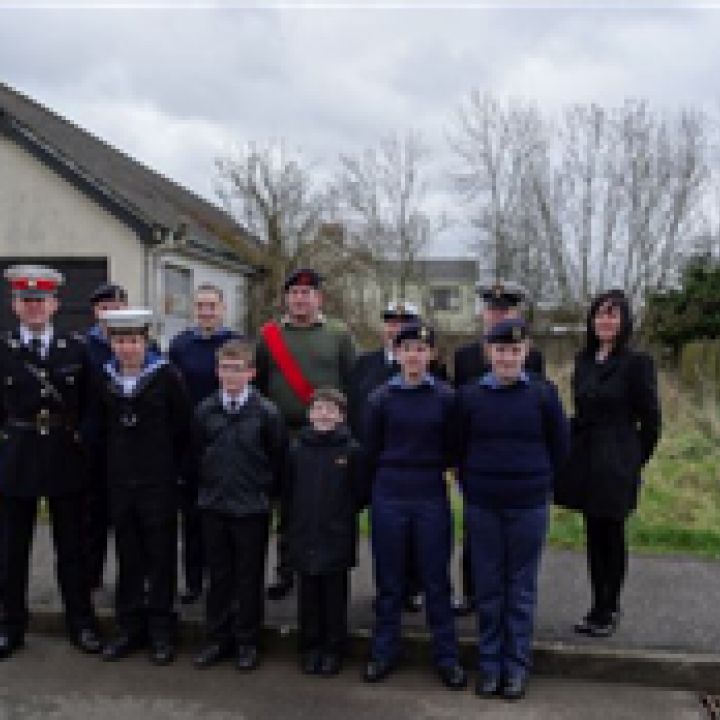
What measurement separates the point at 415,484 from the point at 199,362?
1.65 metres

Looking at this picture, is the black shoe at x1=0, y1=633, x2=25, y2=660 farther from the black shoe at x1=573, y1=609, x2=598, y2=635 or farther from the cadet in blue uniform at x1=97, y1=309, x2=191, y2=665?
the black shoe at x1=573, y1=609, x2=598, y2=635

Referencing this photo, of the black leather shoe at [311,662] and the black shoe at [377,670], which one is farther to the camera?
the black leather shoe at [311,662]

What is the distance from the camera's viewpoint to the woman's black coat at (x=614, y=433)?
4.64 m

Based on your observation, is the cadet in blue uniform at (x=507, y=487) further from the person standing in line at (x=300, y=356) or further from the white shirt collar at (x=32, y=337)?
A: the white shirt collar at (x=32, y=337)

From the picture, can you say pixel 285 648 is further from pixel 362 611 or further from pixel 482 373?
pixel 482 373

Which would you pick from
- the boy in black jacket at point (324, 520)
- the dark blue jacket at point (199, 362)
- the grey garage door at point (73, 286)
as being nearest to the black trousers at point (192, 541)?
the dark blue jacket at point (199, 362)

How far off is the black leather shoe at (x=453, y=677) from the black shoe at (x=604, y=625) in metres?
0.88

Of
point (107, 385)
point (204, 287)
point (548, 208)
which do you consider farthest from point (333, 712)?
point (548, 208)

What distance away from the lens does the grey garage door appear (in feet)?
46.8

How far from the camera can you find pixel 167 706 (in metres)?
4.25

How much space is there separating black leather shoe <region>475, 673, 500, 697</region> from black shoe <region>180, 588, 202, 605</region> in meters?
1.97

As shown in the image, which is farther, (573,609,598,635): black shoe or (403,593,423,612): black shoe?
(403,593,423,612): black shoe

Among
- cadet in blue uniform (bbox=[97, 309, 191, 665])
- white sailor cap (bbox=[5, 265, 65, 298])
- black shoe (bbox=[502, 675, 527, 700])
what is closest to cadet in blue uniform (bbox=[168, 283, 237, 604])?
cadet in blue uniform (bbox=[97, 309, 191, 665])

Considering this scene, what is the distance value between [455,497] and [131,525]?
13.8 ft
